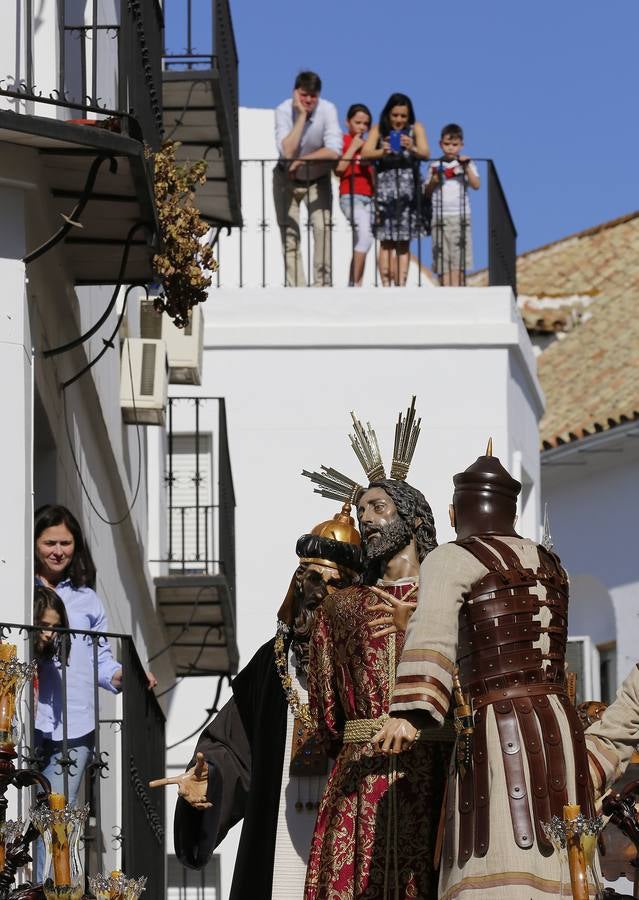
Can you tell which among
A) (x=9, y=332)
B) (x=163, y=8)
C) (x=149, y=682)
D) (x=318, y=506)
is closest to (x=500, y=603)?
(x=9, y=332)

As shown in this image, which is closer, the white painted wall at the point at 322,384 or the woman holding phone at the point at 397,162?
the woman holding phone at the point at 397,162

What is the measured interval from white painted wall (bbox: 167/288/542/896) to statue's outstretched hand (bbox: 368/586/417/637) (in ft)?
33.4

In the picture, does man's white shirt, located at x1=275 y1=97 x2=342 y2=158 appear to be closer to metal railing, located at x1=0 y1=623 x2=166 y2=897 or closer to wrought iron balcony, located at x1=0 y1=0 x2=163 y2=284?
metal railing, located at x1=0 y1=623 x2=166 y2=897

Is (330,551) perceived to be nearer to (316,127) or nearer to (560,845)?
(560,845)

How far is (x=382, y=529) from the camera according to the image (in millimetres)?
8898

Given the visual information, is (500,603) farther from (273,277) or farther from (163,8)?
(273,277)

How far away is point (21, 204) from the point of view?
9516mm

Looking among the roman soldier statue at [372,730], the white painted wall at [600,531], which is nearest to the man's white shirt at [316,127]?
the white painted wall at [600,531]

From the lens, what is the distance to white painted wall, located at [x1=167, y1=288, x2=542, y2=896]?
62.8 ft

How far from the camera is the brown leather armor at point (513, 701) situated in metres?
7.73

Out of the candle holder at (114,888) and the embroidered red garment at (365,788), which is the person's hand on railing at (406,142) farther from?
the candle holder at (114,888)

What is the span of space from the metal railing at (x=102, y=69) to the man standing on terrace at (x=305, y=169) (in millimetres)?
5514

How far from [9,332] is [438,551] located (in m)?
2.24

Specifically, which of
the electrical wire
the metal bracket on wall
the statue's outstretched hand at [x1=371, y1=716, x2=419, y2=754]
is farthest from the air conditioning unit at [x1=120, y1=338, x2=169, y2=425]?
the statue's outstretched hand at [x1=371, y1=716, x2=419, y2=754]
